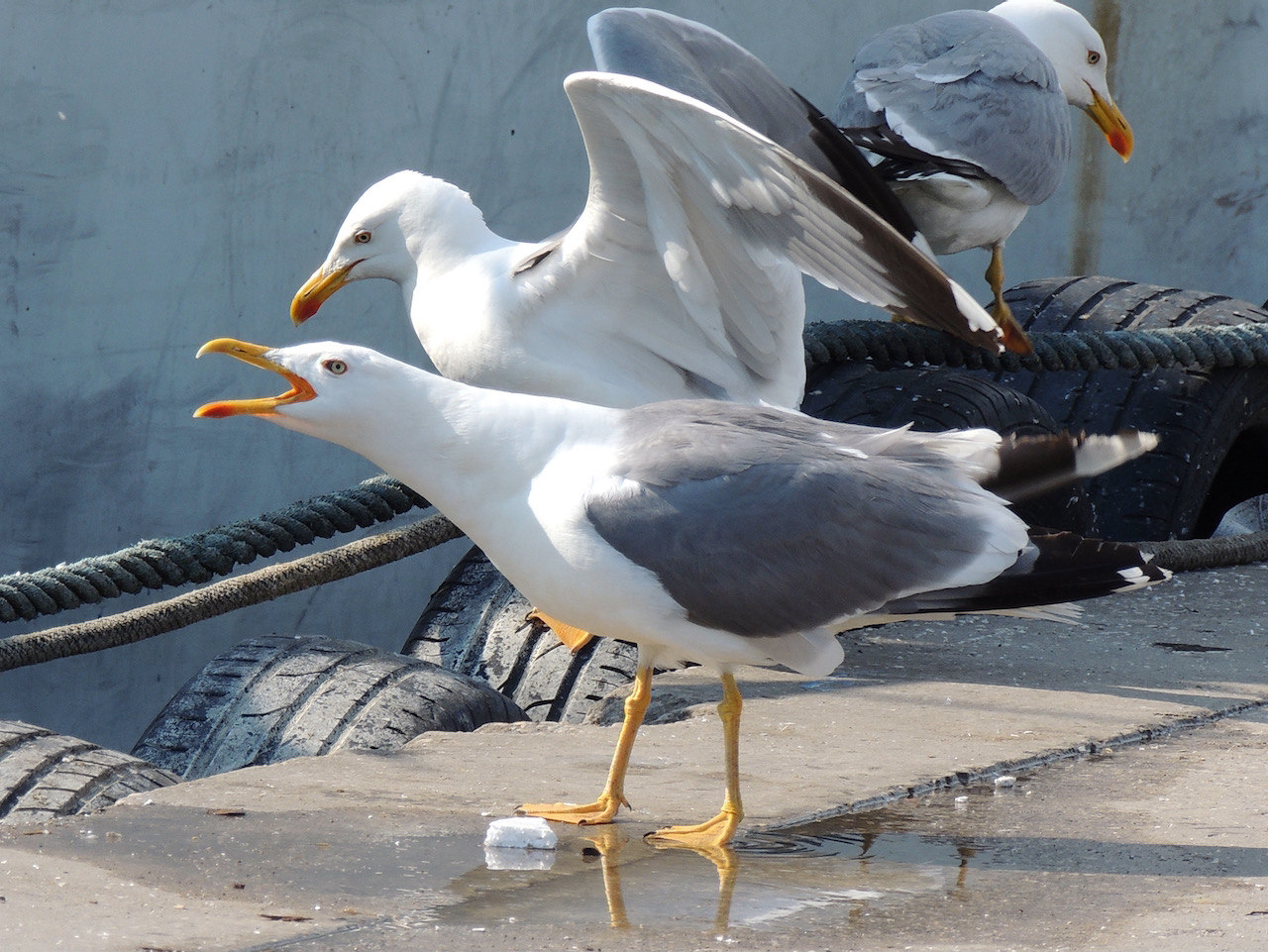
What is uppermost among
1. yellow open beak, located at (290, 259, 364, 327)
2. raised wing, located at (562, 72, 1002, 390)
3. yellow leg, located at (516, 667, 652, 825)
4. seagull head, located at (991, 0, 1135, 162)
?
seagull head, located at (991, 0, 1135, 162)

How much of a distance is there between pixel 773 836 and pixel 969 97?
2.84 metres

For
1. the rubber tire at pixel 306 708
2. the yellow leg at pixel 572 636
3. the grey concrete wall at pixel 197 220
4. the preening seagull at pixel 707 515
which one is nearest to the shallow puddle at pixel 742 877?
the preening seagull at pixel 707 515

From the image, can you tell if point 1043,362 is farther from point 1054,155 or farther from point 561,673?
point 561,673

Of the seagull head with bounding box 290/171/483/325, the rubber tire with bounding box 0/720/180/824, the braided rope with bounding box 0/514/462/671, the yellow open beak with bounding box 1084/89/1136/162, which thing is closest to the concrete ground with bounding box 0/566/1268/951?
the rubber tire with bounding box 0/720/180/824

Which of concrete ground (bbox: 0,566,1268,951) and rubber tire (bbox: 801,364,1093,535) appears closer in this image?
concrete ground (bbox: 0,566,1268,951)

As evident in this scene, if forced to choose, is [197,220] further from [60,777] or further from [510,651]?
[60,777]

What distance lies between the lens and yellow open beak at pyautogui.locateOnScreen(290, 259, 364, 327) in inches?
150

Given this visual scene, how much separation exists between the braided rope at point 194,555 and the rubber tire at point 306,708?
0.87 feet

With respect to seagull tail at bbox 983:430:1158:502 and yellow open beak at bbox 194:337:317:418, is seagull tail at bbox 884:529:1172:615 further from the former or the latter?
yellow open beak at bbox 194:337:317:418

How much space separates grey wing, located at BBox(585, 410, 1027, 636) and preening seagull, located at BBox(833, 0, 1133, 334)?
2.31 meters

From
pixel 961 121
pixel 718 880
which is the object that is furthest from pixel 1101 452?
pixel 961 121

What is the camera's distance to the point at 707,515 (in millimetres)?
2256

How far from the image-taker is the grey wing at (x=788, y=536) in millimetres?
2240

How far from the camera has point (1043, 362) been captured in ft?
15.7
